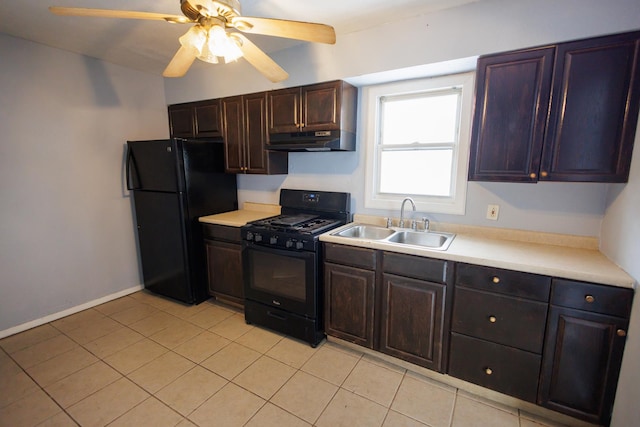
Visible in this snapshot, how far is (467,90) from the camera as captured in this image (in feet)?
7.04

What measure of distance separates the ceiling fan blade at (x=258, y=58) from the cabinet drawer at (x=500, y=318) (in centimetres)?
176

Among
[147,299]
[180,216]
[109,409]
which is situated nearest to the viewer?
[109,409]

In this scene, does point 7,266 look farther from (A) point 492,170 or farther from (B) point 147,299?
(A) point 492,170

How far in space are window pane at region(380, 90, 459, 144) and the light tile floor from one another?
183cm

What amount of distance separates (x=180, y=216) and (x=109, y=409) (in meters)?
1.56

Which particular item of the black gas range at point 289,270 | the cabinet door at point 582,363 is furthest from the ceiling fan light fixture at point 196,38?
the cabinet door at point 582,363

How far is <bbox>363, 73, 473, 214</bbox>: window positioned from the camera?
2.23 meters

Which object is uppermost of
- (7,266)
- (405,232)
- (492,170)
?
(492,170)

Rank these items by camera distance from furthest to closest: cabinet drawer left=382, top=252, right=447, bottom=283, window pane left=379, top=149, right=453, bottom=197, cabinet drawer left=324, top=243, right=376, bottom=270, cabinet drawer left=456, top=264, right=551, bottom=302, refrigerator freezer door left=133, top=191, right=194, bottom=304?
refrigerator freezer door left=133, top=191, right=194, bottom=304 < window pane left=379, top=149, right=453, bottom=197 < cabinet drawer left=324, top=243, right=376, bottom=270 < cabinet drawer left=382, top=252, right=447, bottom=283 < cabinet drawer left=456, top=264, right=551, bottom=302

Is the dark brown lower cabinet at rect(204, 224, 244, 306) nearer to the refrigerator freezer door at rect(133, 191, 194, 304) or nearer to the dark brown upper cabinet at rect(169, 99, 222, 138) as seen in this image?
the refrigerator freezer door at rect(133, 191, 194, 304)

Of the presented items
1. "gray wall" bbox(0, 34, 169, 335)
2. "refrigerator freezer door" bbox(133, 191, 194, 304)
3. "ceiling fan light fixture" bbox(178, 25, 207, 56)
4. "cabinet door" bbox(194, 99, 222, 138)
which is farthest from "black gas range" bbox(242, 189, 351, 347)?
"gray wall" bbox(0, 34, 169, 335)

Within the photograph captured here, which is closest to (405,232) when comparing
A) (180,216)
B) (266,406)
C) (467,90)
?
(467,90)

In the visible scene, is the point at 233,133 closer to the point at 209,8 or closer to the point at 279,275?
the point at 279,275

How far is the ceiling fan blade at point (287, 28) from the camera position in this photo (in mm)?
1337
